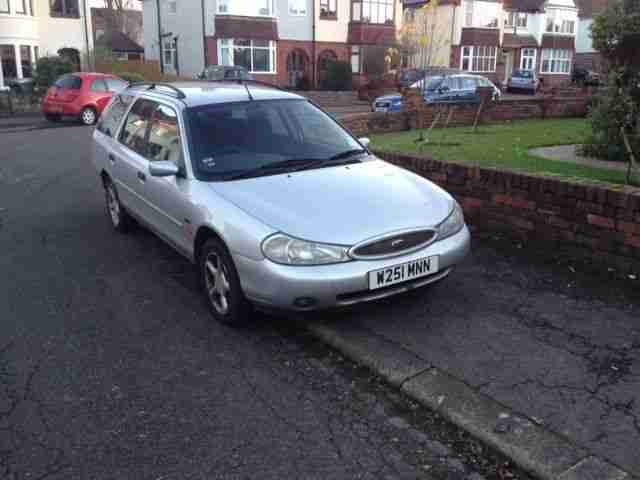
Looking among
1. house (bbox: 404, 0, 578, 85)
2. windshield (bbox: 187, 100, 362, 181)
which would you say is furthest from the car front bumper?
house (bbox: 404, 0, 578, 85)

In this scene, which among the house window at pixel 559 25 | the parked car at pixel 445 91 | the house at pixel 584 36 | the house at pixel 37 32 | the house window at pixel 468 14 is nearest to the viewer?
the parked car at pixel 445 91

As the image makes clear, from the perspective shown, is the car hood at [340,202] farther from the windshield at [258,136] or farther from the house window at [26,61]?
the house window at [26,61]

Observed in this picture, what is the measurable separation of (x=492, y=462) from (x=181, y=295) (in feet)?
10.2

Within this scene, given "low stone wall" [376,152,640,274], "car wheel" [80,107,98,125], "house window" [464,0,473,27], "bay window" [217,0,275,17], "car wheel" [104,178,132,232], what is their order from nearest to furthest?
"low stone wall" [376,152,640,274] → "car wheel" [104,178,132,232] → "car wheel" [80,107,98,125] → "bay window" [217,0,275,17] → "house window" [464,0,473,27]

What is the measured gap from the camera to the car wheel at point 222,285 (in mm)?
4500

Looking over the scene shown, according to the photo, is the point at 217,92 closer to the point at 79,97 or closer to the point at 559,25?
the point at 79,97

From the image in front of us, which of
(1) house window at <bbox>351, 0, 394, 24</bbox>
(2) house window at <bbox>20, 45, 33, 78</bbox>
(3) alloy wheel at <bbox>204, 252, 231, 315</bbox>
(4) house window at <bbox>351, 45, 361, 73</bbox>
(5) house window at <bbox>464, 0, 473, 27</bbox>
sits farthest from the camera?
(5) house window at <bbox>464, 0, 473, 27</bbox>

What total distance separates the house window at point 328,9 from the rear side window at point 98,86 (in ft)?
77.2

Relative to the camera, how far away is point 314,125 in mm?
5816

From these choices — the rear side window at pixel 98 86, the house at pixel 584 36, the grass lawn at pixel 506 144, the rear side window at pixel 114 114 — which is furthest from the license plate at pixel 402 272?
the house at pixel 584 36

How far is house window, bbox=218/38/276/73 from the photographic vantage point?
38.6 meters

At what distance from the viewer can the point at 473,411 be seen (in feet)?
11.5

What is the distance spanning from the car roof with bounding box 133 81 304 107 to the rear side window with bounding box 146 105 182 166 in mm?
172

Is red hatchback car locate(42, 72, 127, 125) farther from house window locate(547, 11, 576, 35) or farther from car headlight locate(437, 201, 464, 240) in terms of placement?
house window locate(547, 11, 576, 35)
